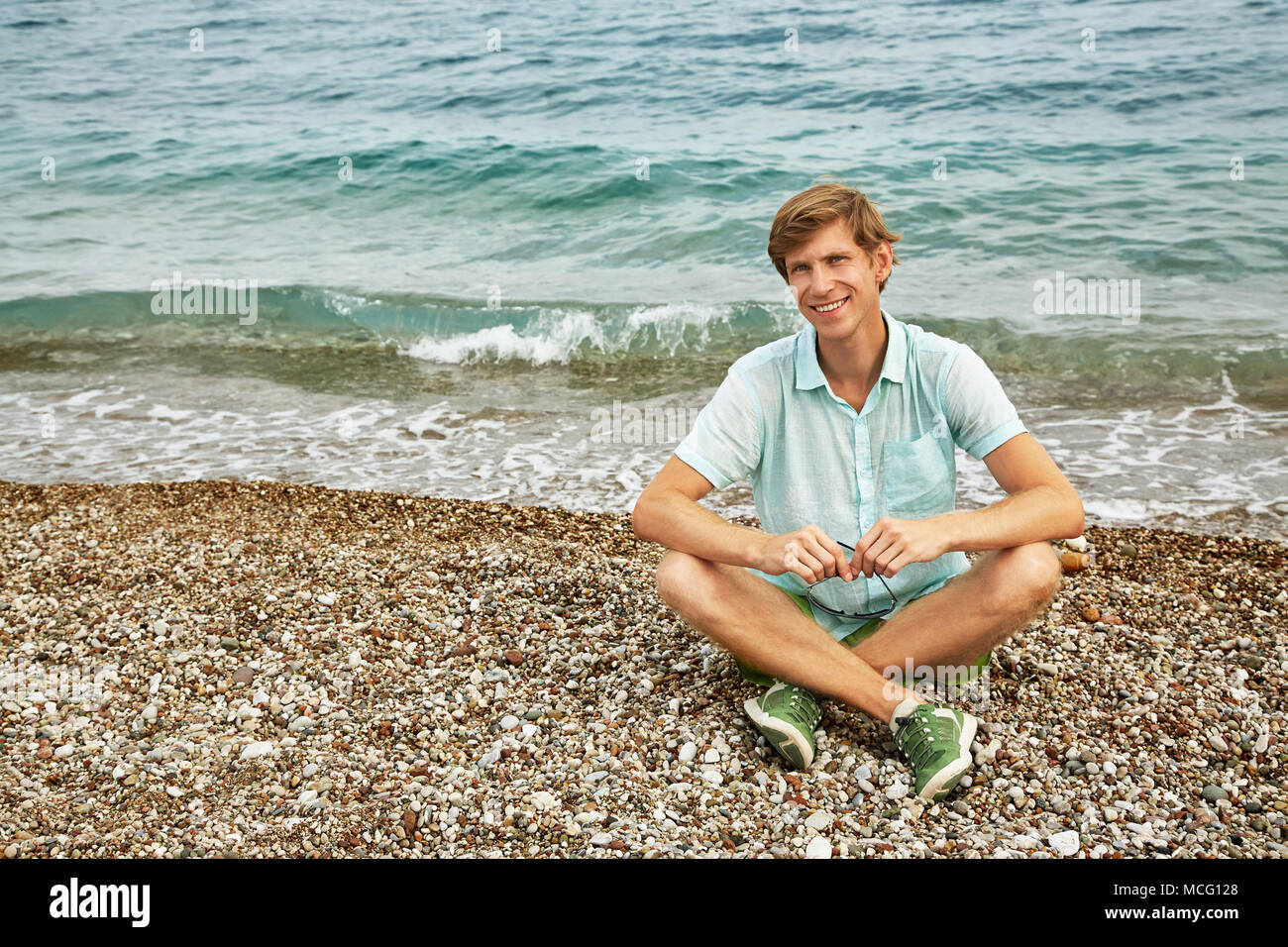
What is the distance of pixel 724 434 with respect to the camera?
3766mm

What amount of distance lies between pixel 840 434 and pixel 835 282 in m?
0.51

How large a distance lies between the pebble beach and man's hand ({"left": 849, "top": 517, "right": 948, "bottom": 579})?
763 mm

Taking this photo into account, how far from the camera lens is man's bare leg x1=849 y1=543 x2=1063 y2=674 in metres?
3.54

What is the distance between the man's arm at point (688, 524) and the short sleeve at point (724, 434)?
0.04 meters

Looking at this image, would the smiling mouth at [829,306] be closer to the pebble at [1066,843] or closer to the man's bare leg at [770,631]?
Answer: the man's bare leg at [770,631]

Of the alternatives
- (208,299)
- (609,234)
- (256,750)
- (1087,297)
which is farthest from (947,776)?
(609,234)

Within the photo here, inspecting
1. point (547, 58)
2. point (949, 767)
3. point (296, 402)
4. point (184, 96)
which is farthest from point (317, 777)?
point (184, 96)

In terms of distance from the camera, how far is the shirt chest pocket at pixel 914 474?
3744 mm

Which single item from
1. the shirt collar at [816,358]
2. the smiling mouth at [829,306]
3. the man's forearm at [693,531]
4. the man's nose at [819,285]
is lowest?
the man's forearm at [693,531]

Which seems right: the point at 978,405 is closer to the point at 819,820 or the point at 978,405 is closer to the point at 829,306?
the point at 829,306

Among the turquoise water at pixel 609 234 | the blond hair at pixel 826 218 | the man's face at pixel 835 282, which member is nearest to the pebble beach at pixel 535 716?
the man's face at pixel 835 282

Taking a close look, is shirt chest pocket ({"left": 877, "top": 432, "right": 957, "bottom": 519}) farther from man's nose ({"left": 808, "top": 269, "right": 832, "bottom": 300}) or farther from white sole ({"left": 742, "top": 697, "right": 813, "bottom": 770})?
white sole ({"left": 742, "top": 697, "right": 813, "bottom": 770})

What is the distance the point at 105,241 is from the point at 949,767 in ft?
47.6
